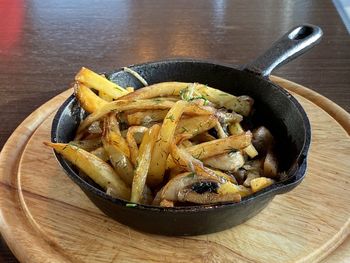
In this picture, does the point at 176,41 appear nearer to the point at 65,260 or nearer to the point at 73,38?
the point at 73,38

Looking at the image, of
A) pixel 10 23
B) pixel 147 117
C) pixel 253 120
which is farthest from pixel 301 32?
pixel 10 23

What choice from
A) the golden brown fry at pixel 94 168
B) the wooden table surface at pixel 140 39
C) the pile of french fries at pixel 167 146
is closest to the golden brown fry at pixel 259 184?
the pile of french fries at pixel 167 146

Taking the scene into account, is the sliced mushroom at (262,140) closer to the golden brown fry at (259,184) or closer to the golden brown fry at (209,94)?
the golden brown fry at (209,94)

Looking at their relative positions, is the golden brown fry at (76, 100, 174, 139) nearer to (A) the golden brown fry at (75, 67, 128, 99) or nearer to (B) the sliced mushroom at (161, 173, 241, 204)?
(A) the golden brown fry at (75, 67, 128, 99)

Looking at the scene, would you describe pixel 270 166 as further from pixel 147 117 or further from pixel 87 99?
pixel 87 99

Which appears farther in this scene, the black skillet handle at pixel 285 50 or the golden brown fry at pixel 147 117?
the black skillet handle at pixel 285 50

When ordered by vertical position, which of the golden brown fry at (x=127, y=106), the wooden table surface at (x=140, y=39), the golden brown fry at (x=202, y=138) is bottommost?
the wooden table surface at (x=140, y=39)

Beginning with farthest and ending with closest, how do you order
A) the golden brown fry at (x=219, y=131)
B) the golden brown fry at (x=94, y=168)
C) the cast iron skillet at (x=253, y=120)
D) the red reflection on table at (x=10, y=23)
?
the red reflection on table at (x=10, y=23), the golden brown fry at (x=219, y=131), the golden brown fry at (x=94, y=168), the cast iron skillet at (x=253, y=120)

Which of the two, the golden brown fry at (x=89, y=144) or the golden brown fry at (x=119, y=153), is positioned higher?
the golden brown fry at (x=119, y=153)
